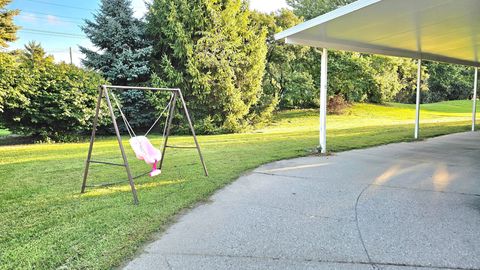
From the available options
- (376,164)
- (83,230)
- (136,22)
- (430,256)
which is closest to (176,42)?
(136,22)

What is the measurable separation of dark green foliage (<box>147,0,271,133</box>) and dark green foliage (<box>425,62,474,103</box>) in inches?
924

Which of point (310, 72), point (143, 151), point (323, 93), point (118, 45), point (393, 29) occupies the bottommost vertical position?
point (143, 151)

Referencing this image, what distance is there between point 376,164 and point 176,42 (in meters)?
8.15

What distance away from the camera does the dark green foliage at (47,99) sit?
29.2ft

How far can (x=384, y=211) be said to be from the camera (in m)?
3.55

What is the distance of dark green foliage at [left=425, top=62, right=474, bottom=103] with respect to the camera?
99.3 feet

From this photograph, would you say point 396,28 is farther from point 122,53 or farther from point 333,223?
point 122,53

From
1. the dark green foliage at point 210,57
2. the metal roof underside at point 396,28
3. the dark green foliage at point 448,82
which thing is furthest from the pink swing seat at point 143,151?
the dark green foliage at point 448,82

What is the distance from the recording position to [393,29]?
244 inches

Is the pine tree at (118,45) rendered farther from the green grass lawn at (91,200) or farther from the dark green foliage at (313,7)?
the dark green foliage at (313,7)

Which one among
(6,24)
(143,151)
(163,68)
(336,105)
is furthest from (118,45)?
(6,24)

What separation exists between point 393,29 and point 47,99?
29.3ft

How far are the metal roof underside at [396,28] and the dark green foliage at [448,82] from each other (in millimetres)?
24736

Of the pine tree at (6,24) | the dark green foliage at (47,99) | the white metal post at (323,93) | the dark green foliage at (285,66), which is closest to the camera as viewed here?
the white metal post at (323,93)
